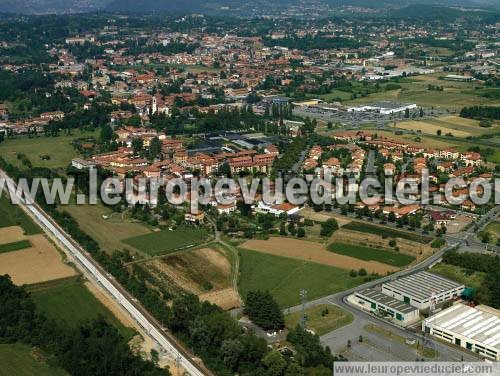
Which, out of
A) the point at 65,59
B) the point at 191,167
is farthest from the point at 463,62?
the point at 191,167

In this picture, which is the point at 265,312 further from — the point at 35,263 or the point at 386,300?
the point at 35,263

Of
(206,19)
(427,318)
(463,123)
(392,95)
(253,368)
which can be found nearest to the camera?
(253,368)

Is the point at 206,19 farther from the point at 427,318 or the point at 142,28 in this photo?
the point at 427,318

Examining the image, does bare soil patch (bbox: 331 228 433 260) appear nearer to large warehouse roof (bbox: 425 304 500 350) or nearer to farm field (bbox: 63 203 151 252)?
large warehouse roof (bbox: 425 304 500 350)

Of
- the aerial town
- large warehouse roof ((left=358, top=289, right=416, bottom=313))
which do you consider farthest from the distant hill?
large warehouse roof ((left=358, top=289, right=416, bottom=313))

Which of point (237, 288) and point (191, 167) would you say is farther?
point (191, 167)

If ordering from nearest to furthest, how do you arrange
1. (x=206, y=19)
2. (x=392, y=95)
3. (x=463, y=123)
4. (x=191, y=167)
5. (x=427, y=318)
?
1. (x=427, y=318)
2. (x=191, y=167)
3. (x=463, y=123)
4. (x=392, y=95)
5. (x=206, y=19)
